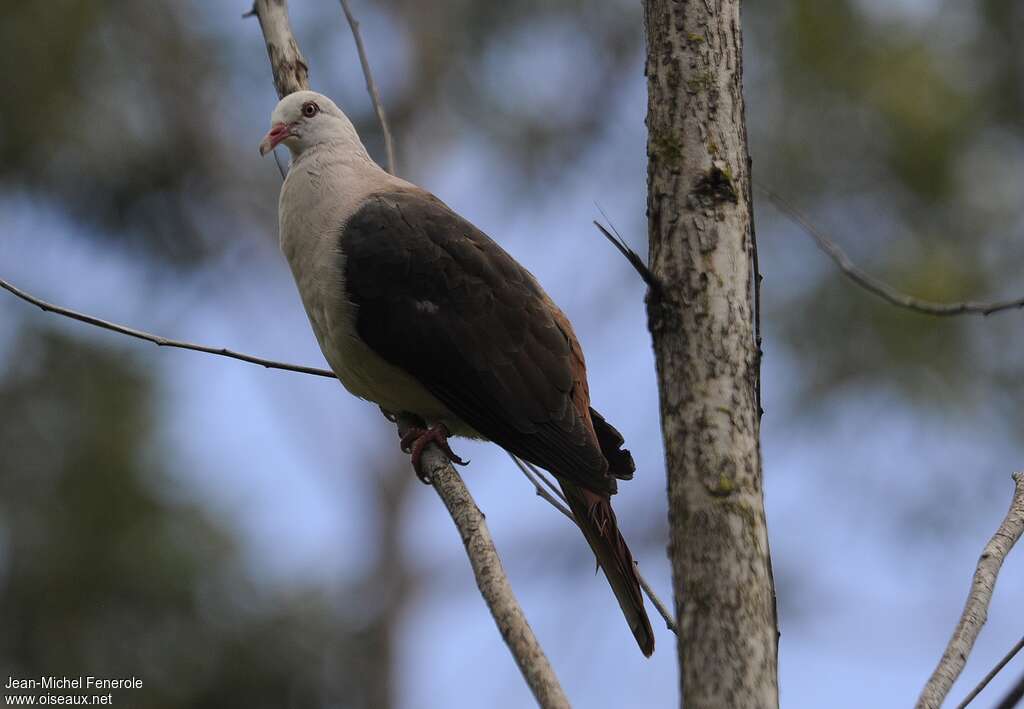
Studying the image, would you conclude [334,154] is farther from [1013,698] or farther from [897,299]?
[1013,698]

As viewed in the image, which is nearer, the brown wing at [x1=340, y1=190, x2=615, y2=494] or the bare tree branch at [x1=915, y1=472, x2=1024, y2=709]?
the bare tree branch at [x1=915, y1=472, x2=1024, y2=709]

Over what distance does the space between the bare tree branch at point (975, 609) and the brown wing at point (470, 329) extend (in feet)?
4.20

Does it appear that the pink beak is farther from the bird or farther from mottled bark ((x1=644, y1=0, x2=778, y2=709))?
mottled bark ((x1=644, y1=0, x2=778, y2=709))

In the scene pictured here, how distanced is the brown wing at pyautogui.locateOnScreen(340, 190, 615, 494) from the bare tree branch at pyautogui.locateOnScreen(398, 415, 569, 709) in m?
0.59

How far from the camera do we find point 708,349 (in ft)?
6.90

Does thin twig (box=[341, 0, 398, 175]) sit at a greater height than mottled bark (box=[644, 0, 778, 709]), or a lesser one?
greater

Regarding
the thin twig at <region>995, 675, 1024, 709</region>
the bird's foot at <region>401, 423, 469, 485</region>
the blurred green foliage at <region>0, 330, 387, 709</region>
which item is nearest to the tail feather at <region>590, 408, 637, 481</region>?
the bird's foot at <region>401, 423, 469, 485</region>

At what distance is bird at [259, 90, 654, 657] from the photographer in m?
3.59

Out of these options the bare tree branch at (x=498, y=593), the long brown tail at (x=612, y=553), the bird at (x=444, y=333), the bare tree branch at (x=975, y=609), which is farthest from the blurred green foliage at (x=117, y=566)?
the bare tree branch at (x=975, y=609)

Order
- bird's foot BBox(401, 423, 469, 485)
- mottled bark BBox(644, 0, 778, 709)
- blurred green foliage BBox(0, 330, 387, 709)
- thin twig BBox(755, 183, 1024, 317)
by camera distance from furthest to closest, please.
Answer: blurred green foliage BBox(0, 330, 387, 709)
bird's foot BBox(401, 423, 469, 485)
thin twig BBox(755, 183, 1024, 317)
mottled bark BBox(644, 0, 778, 709)

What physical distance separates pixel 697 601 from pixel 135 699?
22.5 feet

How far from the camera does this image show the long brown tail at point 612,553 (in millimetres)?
3125

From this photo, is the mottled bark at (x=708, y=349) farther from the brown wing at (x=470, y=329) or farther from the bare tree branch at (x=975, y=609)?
the brown wing at (x=470, y=329)

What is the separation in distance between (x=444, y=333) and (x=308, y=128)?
39.0 inches
